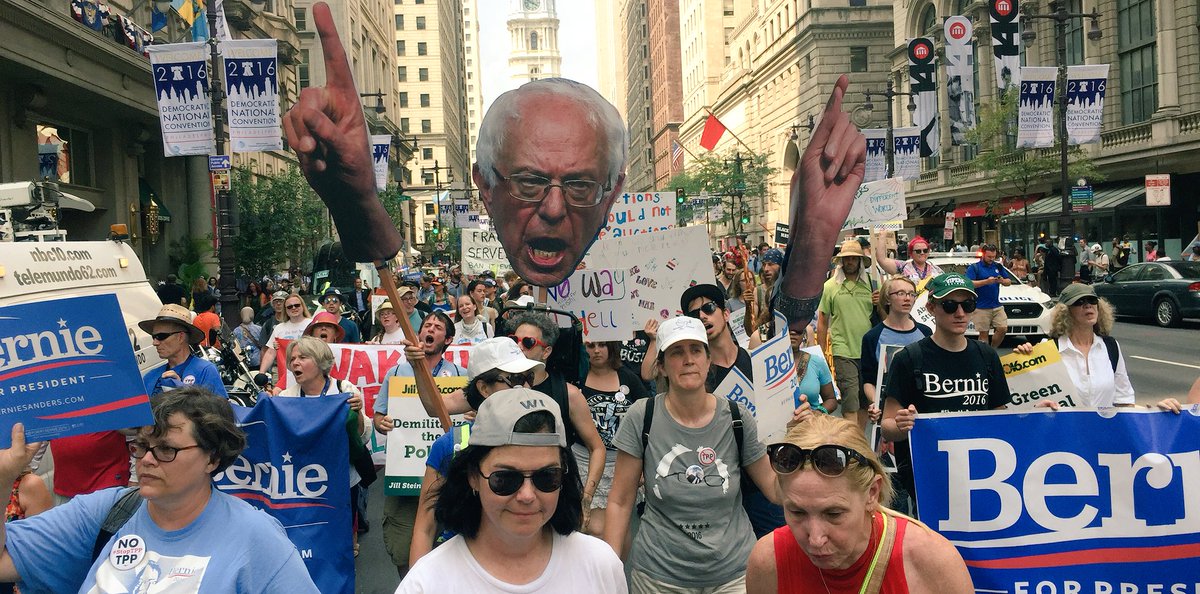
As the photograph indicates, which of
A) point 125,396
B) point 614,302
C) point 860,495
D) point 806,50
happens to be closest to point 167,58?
point 614,302

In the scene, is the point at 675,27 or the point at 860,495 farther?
the point at 675,27

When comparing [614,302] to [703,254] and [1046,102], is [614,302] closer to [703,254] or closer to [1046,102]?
[703,254]

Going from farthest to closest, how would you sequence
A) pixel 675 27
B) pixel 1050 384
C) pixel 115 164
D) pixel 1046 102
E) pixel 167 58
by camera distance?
pixel 675 27 → pixel 115 164 → pixel 1046 102 → pixel 167 58 → pixel 1050 384

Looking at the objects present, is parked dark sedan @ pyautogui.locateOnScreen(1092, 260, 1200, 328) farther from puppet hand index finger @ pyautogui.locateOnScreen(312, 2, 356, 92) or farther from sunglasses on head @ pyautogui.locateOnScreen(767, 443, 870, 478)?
sunglasses on head @ pyautogui.locateOnScreen(767, 443, 870, 478)

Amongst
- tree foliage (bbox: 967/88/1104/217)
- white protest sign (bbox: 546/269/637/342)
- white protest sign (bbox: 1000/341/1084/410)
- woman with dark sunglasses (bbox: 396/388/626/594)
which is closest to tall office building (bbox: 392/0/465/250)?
tree foliage (bbox: 967/88/1104/217)

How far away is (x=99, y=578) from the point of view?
315 centimetres

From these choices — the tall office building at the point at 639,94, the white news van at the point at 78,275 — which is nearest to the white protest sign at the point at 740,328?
the white news van at the point at 78,275

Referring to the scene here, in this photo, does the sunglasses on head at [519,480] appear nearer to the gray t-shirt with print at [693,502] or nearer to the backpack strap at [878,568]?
the backpack strap at [878,568]

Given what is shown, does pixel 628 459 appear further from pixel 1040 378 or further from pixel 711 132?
pixel 711 132

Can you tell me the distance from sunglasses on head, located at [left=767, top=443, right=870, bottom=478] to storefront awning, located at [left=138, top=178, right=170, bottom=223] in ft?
107

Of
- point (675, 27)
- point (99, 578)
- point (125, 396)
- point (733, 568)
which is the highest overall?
point (675, 27)

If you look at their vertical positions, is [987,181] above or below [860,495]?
above

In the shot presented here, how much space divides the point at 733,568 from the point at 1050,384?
2.45 m

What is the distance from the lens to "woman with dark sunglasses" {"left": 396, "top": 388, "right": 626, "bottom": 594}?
115 inches
